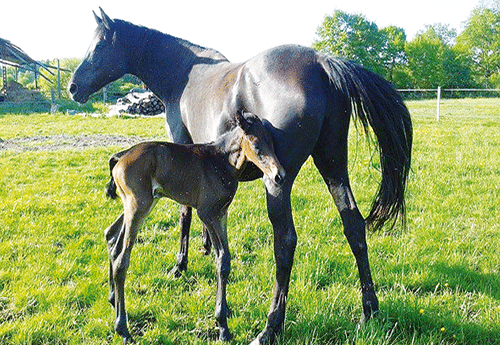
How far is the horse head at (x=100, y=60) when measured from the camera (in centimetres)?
407

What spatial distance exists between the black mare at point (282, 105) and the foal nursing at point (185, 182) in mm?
197

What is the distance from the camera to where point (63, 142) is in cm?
1122

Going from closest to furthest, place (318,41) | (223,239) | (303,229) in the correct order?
(223,239)
(303,229)
(318,41)

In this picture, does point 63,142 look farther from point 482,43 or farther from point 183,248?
point 482,43

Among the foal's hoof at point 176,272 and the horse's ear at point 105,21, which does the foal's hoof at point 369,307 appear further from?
the horse's ear at point 105,21

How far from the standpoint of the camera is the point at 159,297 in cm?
336

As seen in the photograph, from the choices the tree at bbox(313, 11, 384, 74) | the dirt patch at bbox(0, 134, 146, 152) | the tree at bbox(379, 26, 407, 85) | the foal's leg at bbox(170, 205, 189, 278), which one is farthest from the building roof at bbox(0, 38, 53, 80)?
the tree at bbox(379, 26, 407, 85)

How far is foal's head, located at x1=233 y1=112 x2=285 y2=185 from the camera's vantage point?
256 cm

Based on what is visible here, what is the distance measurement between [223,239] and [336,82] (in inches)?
51.9

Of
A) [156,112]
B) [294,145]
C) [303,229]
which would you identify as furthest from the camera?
[156,112]

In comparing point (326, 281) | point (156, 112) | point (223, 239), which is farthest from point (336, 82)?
point (156, 112)

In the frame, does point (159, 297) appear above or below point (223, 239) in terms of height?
below

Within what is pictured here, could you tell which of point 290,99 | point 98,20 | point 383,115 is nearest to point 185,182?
point 290,99

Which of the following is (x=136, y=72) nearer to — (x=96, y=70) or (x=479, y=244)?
(x=96, y=70)
